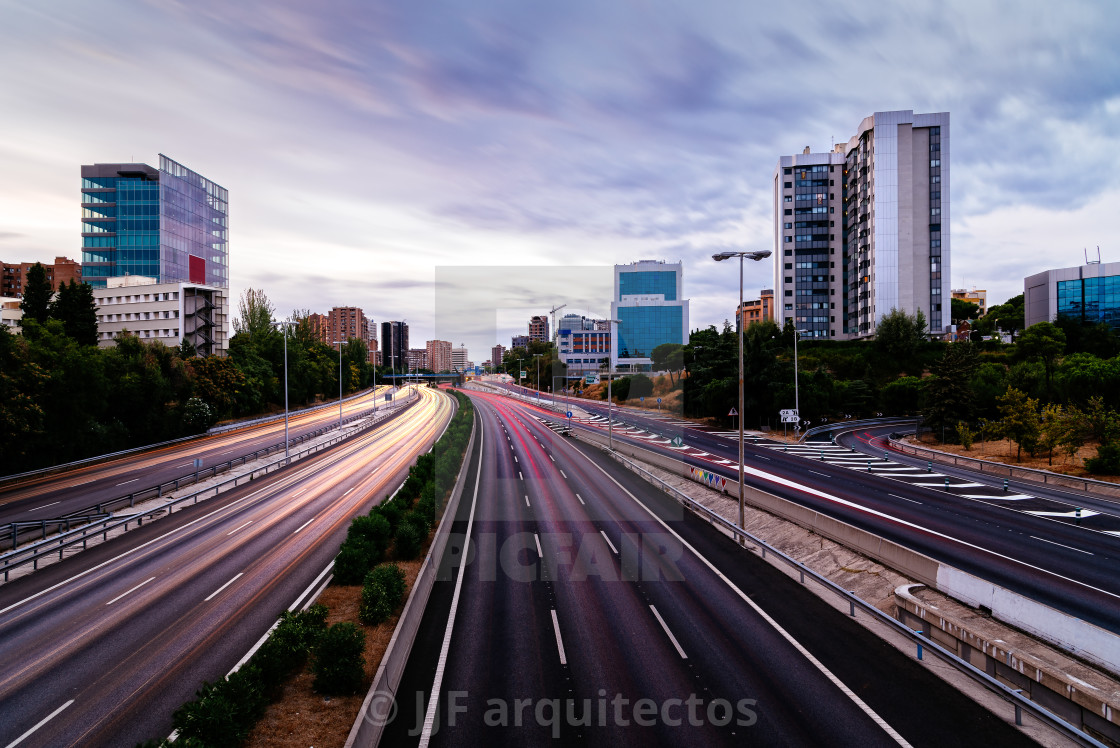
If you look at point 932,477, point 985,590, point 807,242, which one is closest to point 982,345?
point 807,242

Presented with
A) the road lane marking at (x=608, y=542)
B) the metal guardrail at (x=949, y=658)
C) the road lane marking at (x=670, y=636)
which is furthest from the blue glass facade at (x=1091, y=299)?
the road lane marking at (x=670, y=636)

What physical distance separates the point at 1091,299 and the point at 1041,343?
36.1 metres

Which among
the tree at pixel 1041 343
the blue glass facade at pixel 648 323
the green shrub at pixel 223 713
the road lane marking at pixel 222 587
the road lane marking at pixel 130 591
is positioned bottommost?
the road lane marking at pixel 130 591

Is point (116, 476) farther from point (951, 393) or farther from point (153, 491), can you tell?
point (951, 393)

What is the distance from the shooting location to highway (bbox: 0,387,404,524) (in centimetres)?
2770

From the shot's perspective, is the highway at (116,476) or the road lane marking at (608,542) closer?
the road lane marking at (608,542)

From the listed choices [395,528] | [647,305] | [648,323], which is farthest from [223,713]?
[648,323]

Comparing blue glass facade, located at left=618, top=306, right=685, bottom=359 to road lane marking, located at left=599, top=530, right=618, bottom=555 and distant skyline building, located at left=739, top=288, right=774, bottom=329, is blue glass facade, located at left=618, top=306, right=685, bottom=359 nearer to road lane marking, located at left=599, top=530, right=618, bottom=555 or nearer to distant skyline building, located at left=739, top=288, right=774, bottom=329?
road lane marking, located at left=599, top=530, right=618, bottom=555

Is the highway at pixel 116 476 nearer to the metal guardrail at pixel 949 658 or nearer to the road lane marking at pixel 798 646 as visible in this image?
the road lane marking at pixel 798 646

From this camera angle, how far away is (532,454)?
4594 centimetres

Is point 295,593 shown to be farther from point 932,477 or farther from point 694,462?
point 932,477

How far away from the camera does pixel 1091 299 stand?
88.6 metres

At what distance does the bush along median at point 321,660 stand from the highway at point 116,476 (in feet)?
64.9

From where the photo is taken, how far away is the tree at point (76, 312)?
54.3 m
